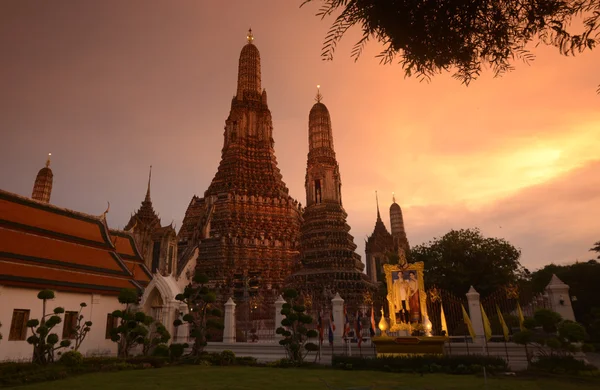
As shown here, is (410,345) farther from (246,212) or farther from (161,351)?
(246,212)

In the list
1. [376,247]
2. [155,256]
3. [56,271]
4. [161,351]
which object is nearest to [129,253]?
[56,271]

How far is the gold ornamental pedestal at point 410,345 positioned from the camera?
1395 cm

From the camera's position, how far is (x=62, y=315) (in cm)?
1625

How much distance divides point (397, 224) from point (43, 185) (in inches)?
2528

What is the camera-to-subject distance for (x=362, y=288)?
35.3m

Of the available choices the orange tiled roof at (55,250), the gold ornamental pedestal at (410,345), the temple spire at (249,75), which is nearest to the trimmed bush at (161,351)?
the orange tiled roof at (55,250)

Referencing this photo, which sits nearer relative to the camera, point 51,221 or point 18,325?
point 18,325

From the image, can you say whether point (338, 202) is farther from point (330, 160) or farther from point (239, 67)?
point (239, 67)

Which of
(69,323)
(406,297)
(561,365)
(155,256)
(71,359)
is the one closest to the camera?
(561,365)

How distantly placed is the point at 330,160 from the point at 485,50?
3836 centimetres

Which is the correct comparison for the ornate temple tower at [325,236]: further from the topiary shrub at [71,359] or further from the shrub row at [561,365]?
the topiary shrub at [71,359]

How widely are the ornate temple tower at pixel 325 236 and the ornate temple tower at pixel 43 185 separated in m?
43.4

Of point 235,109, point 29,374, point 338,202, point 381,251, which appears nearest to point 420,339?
point 29,374

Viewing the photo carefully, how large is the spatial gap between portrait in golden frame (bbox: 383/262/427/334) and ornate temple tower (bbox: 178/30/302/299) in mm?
23683
